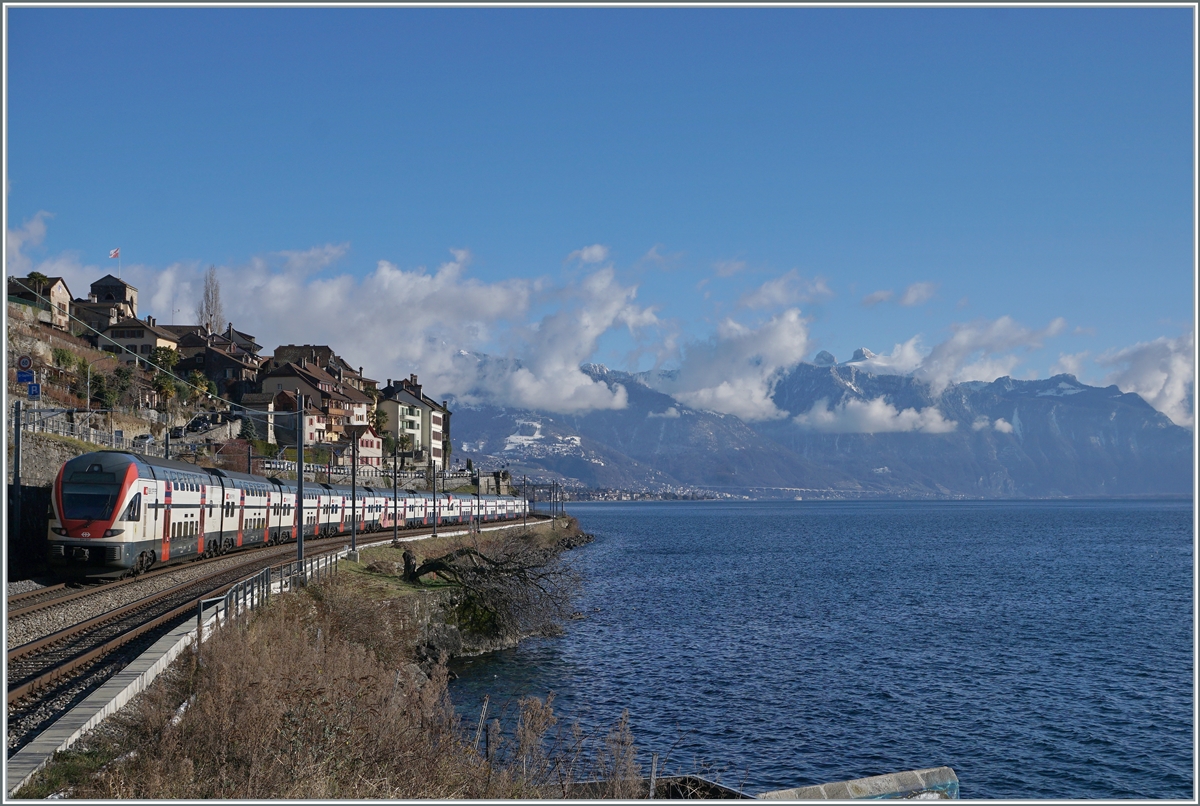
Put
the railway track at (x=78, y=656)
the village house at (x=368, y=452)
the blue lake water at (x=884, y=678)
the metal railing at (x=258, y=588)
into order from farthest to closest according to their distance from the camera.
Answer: the village house at (x=368, y=452)
the blue lake water at (x=884, y=678)
the metal railing at (x=258, y=588)
the railway track at (x=78, y=656)

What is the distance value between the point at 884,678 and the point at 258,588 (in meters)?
21.6

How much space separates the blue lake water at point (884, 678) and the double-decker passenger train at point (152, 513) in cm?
1203

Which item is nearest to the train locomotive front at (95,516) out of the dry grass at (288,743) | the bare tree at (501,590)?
the bare tree at (501,590)

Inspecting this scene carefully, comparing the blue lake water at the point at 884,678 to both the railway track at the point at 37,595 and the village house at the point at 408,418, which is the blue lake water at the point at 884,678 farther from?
the village house at the point at 408,418

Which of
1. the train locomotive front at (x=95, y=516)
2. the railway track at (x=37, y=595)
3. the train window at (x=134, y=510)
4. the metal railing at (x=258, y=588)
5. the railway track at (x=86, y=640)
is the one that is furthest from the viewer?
the train window at (x=134, y=510)

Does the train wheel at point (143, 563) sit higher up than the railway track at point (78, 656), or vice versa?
the train wheel at point (143, 563)

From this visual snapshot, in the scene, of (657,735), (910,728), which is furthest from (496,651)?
(910,728)

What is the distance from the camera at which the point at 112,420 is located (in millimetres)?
69938

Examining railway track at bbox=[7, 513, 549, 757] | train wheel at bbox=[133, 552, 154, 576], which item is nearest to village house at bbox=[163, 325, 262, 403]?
train wheel at bbox=[133, 552, 154, 576]

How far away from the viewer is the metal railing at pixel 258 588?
22.0m

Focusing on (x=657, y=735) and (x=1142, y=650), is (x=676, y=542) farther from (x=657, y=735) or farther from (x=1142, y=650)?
(x=657, y=735)

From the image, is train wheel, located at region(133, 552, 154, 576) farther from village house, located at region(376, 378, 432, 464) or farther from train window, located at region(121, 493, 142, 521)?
village house, located at region(376, 378, 432, 464)

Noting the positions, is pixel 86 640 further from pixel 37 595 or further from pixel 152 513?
pixel 152 513

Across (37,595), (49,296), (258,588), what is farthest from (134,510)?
(49,296)
